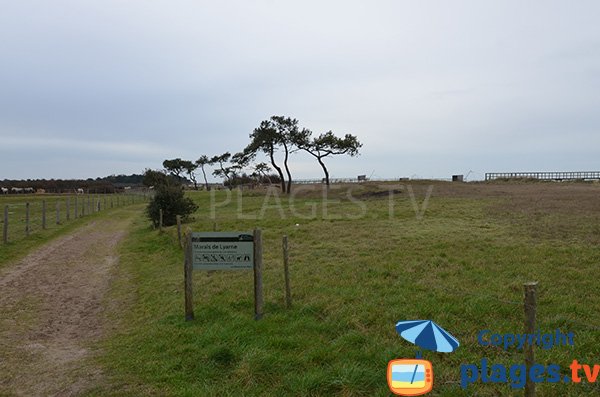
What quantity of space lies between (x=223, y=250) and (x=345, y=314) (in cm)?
208

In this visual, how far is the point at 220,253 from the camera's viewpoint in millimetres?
6758

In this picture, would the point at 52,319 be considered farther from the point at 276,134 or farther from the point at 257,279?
the point at 276,134

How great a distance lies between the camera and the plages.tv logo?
392 centimetres

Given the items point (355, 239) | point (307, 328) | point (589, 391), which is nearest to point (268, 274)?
point (307, 328)

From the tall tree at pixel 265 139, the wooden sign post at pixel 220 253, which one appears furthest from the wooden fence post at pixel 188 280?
the tall tree at pixel 265 139

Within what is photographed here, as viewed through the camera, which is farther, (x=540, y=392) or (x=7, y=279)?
(x=7, y=279)

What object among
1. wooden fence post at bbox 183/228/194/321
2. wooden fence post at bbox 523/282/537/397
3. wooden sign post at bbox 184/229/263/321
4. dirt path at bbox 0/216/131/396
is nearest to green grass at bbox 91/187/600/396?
wooden fence post at bbox 183/228/194/321

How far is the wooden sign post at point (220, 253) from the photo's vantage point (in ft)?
21.9

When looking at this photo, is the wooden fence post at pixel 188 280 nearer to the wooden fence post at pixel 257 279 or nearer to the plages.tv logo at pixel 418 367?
the wooden fence post at pixel 257 279

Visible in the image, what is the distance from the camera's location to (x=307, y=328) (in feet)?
19.3

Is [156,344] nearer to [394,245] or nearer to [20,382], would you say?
[20,382]

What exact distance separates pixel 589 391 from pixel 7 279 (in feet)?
37.6

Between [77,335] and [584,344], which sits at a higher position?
[584,344]

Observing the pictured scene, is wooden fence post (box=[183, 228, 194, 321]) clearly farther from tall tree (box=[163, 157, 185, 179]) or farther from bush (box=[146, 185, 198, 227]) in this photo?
tall tree (box=[163, 157, 185, 179])
